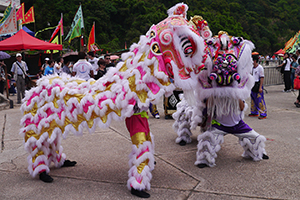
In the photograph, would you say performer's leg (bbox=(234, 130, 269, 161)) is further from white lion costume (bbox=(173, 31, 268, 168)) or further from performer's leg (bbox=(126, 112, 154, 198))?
performer's leg (bbox=(126, 112, 154, 198))

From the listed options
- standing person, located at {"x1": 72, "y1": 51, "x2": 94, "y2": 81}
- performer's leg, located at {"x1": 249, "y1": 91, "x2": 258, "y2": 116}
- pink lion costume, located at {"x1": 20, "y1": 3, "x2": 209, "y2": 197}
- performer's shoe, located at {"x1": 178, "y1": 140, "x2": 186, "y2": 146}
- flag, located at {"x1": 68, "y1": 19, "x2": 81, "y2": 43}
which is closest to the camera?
pink lion costume, located at {"x1": 20, "y1": 3, "x2": 209, "y2": 197}

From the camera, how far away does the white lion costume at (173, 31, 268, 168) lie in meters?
3.60

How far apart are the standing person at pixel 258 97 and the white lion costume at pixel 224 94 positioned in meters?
3.08

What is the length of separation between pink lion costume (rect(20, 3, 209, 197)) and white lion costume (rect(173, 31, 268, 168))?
604 millimetres

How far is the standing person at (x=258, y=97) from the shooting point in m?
6.84

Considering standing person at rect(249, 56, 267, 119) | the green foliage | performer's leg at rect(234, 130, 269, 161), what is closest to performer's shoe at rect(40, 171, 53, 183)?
performer's leg at rect(234, 130, 269, 161)

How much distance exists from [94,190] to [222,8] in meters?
75.5

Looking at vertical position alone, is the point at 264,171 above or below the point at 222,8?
below

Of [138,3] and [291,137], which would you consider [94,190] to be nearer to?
[291,137]

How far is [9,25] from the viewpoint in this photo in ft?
40.7

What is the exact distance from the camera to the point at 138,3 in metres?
54.3

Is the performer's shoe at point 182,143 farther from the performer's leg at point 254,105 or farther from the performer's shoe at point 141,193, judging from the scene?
the performer's leg at point 254,105

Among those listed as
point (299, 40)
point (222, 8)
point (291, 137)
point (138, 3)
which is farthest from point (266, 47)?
point (291, 137)

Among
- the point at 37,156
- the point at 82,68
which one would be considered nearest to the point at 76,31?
the point at 82,68
